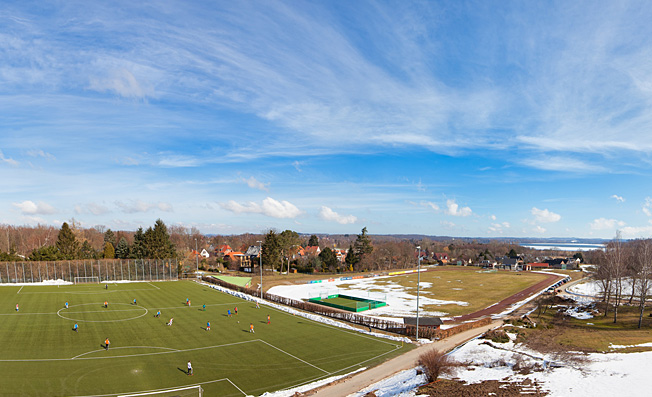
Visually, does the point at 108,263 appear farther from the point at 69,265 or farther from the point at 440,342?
the point at 440,342

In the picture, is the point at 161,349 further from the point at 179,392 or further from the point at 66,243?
the point at 66,243

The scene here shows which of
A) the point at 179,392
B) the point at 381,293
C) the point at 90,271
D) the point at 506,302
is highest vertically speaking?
the point at 90,271

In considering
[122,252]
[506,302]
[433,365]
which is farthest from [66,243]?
[506,302]

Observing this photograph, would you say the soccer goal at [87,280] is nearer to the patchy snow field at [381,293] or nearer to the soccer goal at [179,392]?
the patchy snow field at [381,293]

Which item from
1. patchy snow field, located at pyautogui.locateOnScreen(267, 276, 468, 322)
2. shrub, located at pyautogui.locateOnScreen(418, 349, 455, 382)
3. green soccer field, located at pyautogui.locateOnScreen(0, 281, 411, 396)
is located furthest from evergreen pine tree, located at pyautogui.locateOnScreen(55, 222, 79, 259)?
shrub, located at pyautogui.locateOnScreen(418, 349, 455, 382)

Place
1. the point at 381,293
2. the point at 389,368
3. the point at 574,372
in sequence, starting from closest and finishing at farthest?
1. the point at 574,372
2. the point at 389,368
3. the point at 381,293

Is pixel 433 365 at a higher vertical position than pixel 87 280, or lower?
higher

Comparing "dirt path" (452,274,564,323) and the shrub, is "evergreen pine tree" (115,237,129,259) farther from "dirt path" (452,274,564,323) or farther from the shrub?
the shrub
